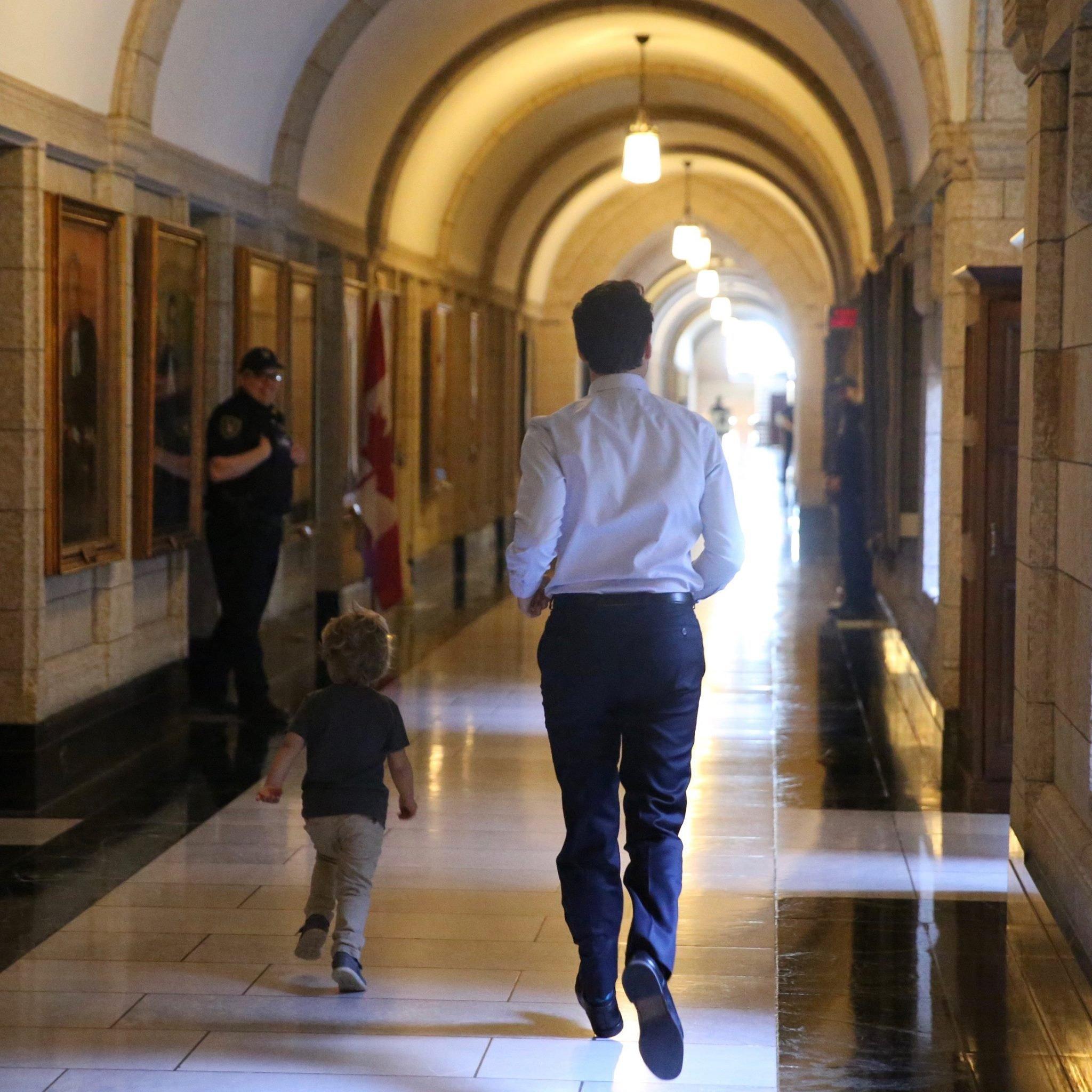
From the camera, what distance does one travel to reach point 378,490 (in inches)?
408

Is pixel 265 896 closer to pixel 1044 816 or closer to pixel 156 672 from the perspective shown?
pixel 1044 816

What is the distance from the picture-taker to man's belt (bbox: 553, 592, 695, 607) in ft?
11.7

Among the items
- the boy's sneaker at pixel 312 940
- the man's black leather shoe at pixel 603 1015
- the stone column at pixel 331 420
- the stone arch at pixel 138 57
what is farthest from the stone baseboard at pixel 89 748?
the stone column at pixel 331 420

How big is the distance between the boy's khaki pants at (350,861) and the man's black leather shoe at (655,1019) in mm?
862

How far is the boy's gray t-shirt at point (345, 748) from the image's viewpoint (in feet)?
13.4

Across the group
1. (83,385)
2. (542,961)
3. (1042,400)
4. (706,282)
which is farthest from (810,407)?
(542,961)

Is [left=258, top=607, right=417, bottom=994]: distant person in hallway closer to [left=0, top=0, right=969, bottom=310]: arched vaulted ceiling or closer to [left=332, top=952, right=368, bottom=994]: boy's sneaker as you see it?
[left=332, top=952, right=368, bottom=994]: boy's sneaker

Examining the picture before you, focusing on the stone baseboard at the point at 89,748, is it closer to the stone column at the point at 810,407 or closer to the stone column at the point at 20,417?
the stone column at the point at 20,417

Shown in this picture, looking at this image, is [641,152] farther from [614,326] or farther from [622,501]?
[622,501]

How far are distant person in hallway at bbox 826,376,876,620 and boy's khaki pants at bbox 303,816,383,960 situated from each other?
8.17m

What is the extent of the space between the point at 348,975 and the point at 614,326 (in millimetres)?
1645

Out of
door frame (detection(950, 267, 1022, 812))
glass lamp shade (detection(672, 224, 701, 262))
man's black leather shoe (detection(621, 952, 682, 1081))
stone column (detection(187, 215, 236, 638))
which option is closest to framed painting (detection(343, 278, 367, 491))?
stone column (detection(187, 215, 236, 638))

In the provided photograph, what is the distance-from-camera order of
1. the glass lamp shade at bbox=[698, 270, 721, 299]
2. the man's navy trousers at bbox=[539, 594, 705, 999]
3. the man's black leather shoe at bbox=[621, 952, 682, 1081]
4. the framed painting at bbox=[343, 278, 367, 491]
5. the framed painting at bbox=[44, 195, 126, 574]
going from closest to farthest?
the man's black leather shoe at bbox=[621, 952, 682, 1081], the man's navy trousers at bbox=[539, 594, 705, 999], the framed painting at bbox=[44, 195, 126, 574], the framed painting at bbox=[343, 278, 367, 491], the glass lamp shade at bbox=[698, 270, 721, 299]

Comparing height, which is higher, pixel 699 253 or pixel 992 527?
pixel 699 253
